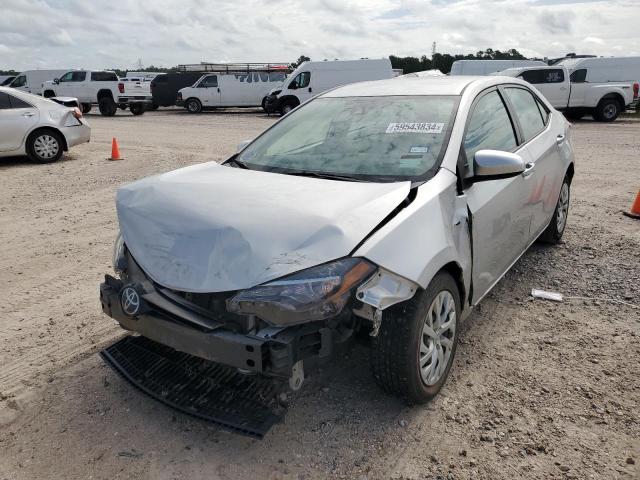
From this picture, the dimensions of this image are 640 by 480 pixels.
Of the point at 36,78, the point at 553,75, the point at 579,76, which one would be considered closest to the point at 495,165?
the point at 553,75

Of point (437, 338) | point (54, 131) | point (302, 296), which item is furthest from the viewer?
point (54, 131)

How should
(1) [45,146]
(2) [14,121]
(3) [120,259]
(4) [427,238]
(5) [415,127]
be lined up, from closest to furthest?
1. (4) [427,238]
2. (3) [120,259]
3. (5) [415,127]
4. (2) [14,121]
5. (1) [45,146]

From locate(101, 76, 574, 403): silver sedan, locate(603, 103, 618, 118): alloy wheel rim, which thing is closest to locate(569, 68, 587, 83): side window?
locate(603, 103, 618, 118): alloy wheel rim

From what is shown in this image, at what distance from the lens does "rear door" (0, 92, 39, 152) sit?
34.6 ft

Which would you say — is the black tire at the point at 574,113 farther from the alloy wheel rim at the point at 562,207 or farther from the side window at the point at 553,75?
the alloy wheel rim at the point at 562,207

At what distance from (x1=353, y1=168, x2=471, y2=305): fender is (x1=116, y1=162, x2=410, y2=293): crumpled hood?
0.29 ft

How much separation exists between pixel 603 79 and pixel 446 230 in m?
21.1

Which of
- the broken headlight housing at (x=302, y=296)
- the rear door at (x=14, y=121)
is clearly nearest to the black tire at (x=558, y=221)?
the broken headlight housing at (x=302, y=296)

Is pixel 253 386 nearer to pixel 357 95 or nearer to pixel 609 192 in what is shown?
pixel 357 95

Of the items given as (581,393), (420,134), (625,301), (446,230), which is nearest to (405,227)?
(446,230)

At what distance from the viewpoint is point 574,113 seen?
19828 mm

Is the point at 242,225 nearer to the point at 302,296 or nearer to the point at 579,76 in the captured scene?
the point at 302,296

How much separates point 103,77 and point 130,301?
26860 mm

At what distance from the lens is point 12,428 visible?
9.30ft
